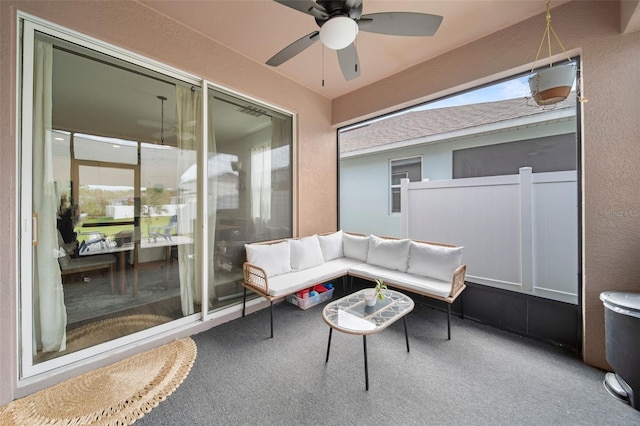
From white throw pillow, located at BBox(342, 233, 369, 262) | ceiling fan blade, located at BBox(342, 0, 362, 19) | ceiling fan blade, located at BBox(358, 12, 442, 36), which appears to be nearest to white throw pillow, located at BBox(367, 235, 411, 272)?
white throw pillow, located at BBox(342, 233, 369, 262)

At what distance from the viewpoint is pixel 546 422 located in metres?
1.46

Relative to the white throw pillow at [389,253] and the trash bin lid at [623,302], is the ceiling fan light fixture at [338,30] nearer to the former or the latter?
the white throw pillow at [389,253]

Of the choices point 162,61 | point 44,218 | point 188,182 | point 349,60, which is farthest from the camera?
point 188,182

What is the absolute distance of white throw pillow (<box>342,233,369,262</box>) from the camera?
3.60 metres

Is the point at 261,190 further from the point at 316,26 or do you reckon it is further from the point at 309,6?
the point at 309,6

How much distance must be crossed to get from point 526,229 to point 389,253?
4.90ft

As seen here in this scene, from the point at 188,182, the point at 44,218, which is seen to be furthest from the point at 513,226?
the point at 44,218

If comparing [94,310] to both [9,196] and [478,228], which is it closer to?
[9,196]

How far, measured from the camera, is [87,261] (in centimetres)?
202

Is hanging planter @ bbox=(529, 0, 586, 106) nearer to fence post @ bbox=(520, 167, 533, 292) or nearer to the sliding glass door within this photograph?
fence post @ bbox=(520, 167, 533, 292)

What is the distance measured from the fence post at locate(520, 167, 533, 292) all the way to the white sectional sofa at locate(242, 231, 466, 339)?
2.17ft

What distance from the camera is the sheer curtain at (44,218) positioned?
5.73 ft

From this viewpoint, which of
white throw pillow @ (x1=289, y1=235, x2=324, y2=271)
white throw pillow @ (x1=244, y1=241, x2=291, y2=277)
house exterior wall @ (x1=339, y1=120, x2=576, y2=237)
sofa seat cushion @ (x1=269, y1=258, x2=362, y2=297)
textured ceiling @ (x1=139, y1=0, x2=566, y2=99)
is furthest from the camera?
house exterior wall @ (x1=339, y1=120, x2=576, y2=237)

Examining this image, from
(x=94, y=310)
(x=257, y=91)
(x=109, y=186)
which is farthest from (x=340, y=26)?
(x=94, y=310)
